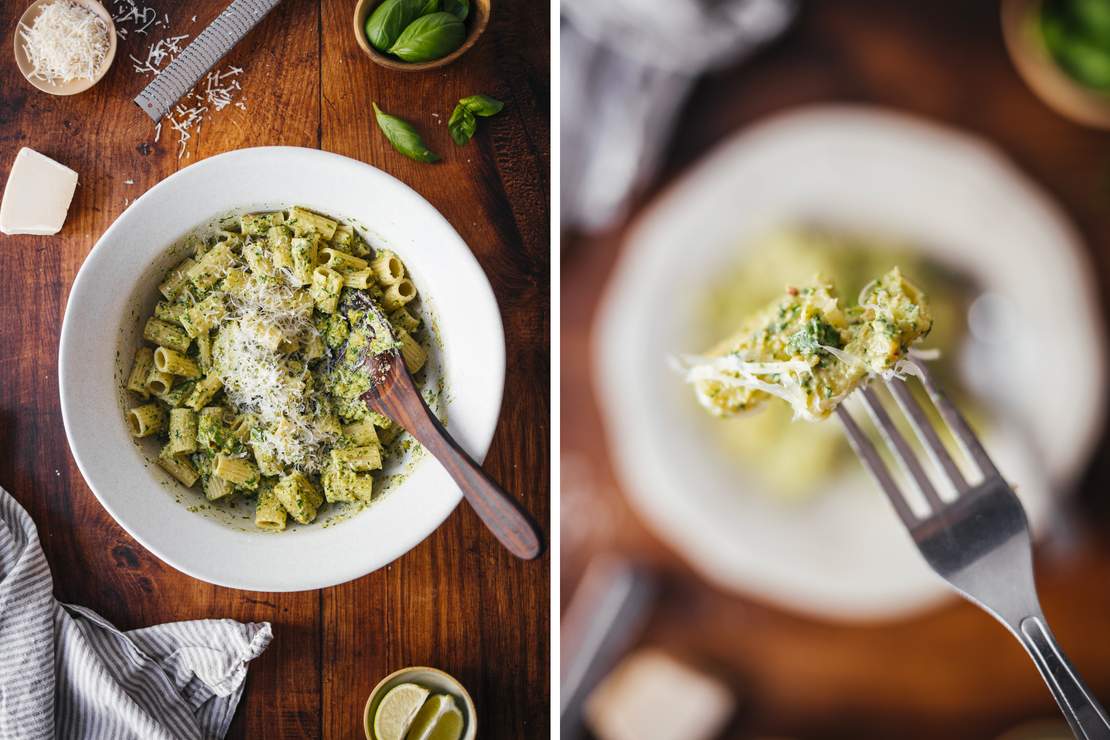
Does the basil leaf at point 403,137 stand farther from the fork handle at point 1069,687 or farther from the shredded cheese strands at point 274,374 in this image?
the fork handle at point 1069,687

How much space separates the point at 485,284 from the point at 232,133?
0.74 m

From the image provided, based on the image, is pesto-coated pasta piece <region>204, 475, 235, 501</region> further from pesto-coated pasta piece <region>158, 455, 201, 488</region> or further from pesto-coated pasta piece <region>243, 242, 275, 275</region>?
pesto-coated pasta piece <region>243, 242, 275, 275</region>

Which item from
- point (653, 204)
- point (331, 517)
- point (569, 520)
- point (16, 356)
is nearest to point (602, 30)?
point (653, 204)

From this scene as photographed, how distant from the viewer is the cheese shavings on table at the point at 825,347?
99cm

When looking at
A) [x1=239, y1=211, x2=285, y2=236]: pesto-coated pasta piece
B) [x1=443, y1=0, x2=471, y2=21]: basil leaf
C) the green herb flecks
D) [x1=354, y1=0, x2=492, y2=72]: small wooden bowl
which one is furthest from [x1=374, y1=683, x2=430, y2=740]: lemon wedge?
[x1=443, y1=0, x2=471, y2=21]: basil leaf

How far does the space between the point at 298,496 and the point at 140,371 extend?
0.39m

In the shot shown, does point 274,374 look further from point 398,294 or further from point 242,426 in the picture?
point 398,294

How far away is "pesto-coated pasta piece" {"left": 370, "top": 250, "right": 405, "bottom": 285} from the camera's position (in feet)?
5.47

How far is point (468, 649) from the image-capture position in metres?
1.90

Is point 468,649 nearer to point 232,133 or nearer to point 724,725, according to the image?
point 724,725

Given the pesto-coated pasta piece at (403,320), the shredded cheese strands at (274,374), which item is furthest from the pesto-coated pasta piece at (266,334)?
the pesto-coated pasta piece at (403,320)

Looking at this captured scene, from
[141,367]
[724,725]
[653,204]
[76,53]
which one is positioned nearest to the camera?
[653,204]

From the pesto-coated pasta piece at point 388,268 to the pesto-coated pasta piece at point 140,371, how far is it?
18.2 inches

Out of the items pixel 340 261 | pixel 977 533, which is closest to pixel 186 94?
pixel 340 261
